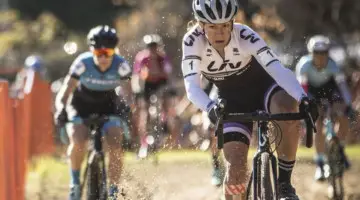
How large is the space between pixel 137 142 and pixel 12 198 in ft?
25.2

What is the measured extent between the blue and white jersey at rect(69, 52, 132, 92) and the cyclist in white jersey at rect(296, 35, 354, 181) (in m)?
2.82

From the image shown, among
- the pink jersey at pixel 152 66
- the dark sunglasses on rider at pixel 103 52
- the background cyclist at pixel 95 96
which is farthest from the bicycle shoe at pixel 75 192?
the pink jersey at pixel 152 66

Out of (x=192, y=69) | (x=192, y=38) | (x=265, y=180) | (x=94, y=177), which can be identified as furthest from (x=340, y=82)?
(x=265, y=180)

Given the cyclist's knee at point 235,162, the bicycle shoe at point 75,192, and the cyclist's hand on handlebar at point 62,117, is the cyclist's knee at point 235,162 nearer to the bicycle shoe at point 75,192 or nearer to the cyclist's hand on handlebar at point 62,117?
the cyclist's hand on handlebar at point 62,117

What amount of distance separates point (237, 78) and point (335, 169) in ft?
13.1

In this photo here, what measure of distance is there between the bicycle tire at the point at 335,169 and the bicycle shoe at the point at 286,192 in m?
3.25

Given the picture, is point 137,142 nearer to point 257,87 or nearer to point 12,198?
point 12,198

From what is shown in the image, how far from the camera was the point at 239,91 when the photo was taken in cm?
731

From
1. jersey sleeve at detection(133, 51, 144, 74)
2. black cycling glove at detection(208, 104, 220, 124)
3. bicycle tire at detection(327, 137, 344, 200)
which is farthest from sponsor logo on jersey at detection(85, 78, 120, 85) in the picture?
jersey sleeve at detection(133, 51, 144, 74)

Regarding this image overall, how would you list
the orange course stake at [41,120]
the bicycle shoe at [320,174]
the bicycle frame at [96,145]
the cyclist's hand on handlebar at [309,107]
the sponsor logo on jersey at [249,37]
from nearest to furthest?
the cyclist's hand on handlebar at [309,107]
the sponsor logo on jersey at [249,37]
the bicycle frame at [96,145]
the bicycle shoe at [320,174]
the orange course stake at [41,120]

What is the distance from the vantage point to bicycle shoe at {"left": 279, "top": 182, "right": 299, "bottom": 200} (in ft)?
22.4

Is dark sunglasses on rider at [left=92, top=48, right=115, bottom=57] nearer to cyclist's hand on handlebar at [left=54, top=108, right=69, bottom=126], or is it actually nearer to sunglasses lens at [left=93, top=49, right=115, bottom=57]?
sunglasses lens at [left=93, top=49, right=115, bottom=57]

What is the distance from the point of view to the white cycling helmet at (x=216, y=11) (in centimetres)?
679

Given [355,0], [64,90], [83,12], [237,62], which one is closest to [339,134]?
[64,90]
